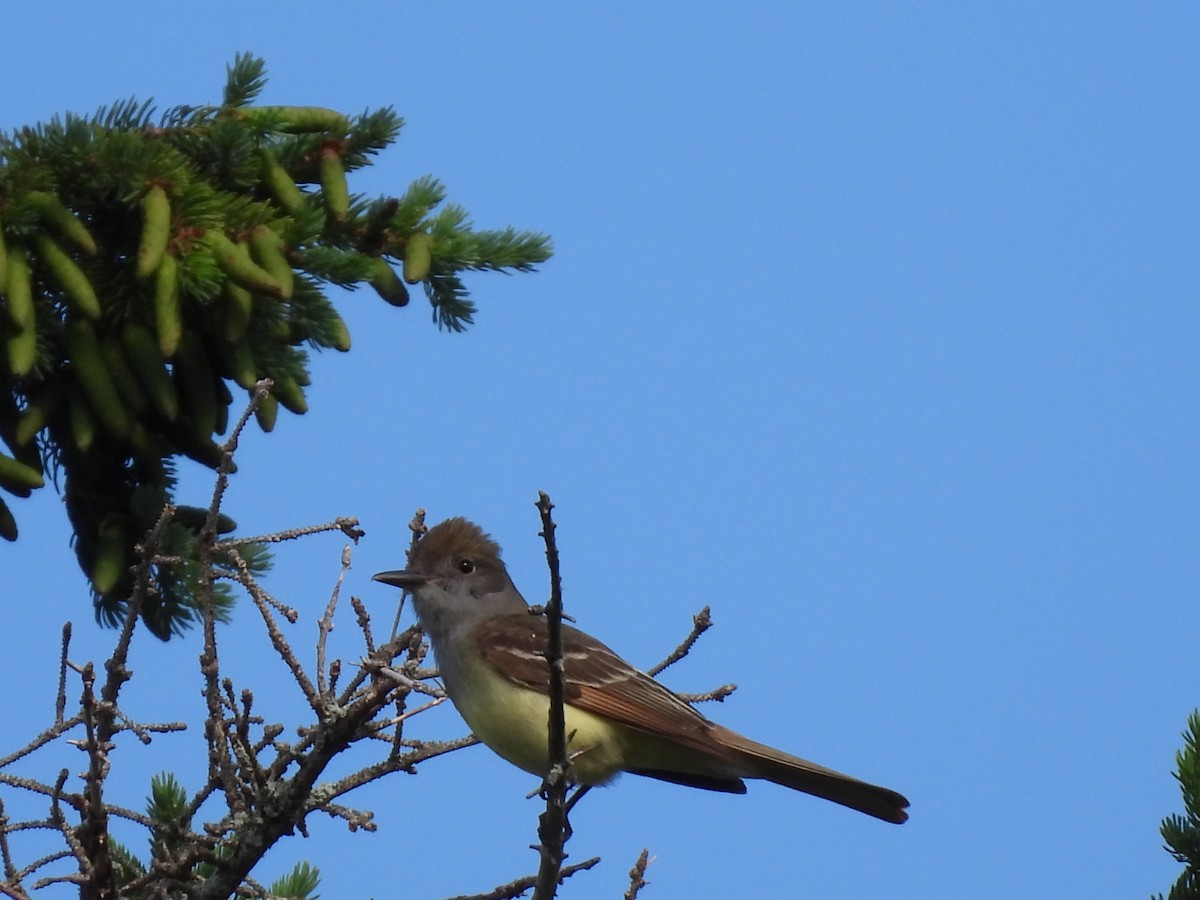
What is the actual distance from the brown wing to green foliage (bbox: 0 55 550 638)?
865mm

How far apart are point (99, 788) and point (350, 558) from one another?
0.92m

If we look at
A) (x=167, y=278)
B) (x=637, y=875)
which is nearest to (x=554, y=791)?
(x=637, y=875)

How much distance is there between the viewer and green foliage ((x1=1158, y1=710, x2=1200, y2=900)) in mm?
3453

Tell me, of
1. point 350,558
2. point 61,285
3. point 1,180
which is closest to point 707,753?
point 350,558

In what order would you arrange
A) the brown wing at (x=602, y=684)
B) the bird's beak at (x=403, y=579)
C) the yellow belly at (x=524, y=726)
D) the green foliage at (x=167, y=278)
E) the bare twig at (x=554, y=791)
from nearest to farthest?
the bare twig at (x=554, y=791), the green foliage at (x=167, y=278), the yellow belly at (x=524, y=726), the brown wing at (x=602, y=684), the bird's beak at (x=403, y=579)

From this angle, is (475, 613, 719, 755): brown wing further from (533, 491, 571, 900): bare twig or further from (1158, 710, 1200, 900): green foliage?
(1158, 710, 1200, 900): green foliage

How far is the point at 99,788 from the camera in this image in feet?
12.1

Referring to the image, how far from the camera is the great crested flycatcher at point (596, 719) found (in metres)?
4.73

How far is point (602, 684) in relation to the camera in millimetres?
4863

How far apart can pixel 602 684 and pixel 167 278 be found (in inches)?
73.7

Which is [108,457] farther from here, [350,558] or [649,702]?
[649,702]

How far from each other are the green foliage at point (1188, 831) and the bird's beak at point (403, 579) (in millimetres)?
2696

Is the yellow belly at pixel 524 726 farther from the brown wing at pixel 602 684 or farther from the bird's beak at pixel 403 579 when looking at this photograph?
the bird's beak at pixel 403 579

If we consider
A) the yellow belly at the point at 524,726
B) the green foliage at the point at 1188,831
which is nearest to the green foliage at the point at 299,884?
the yellow belly at the point at 524,726
